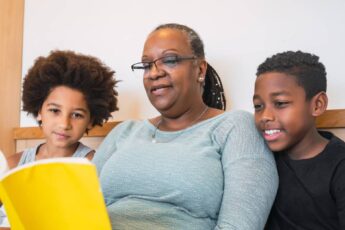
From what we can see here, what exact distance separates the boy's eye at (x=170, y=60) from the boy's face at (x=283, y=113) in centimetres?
24

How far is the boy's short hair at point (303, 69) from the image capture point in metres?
0.91

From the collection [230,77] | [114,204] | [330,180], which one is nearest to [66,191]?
[114,204]

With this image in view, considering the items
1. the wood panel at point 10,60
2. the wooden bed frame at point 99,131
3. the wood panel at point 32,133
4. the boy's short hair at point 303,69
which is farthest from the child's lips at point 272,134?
the wood panel at point 10,60

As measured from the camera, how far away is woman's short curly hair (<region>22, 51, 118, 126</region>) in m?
1.31

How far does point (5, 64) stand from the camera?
1.84 meters

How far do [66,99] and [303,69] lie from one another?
2.41 ft

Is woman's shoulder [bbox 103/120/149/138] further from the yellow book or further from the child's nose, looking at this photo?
the yellow book

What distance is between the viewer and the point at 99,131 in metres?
1.58

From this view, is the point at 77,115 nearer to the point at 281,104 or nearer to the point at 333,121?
the point at 281,104

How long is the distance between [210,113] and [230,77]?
Result: 266 millimetres

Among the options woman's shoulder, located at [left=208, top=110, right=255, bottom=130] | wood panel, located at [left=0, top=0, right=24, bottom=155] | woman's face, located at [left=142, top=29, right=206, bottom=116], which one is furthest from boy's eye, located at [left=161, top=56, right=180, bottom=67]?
wood panel, located at [left=0, top=0, right=24, bottom=155]

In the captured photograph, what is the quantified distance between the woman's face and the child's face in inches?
12.3

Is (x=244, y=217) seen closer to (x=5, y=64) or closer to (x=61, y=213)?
(x=61, y=213)

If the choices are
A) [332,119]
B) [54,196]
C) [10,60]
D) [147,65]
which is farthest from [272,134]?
[10,60]
